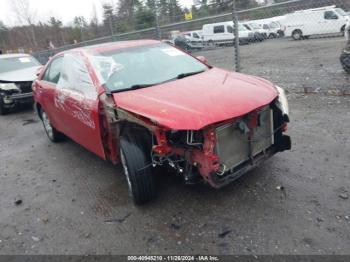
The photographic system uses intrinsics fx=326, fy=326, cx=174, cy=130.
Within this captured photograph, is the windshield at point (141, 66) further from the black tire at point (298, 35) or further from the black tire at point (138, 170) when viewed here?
the black tire at point (298, 35)

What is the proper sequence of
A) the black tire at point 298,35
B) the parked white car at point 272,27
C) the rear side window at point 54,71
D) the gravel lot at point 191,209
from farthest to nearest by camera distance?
1. the parked white car at point 272,27
2. the black tire at point 298,35
3. the rear side window at point 54,71
4. the gravel lot at point 191,209

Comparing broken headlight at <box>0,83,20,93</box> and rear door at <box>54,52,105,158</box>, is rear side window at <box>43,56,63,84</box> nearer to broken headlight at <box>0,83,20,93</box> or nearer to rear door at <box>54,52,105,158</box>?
rear door at <box>54,52,105,158</box>

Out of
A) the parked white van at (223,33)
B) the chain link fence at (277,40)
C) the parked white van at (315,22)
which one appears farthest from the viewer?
the parked white van at (223,33)

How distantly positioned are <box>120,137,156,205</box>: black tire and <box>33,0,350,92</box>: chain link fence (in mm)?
4276

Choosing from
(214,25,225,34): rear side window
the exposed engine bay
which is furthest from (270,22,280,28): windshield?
the exposed engine bay

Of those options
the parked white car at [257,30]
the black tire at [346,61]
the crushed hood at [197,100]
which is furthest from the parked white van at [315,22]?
the crushed hood at [197,100]

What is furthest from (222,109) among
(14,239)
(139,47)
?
(14,239)

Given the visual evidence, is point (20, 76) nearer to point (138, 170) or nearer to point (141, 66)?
point (141, 66)

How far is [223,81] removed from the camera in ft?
12.0

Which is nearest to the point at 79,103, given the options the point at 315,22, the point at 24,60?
the point at 24,60

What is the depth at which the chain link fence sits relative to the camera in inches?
281

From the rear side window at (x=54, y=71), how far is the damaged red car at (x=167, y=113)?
0.38 m

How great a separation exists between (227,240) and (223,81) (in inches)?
68.2

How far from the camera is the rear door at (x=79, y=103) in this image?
376 centimetres
